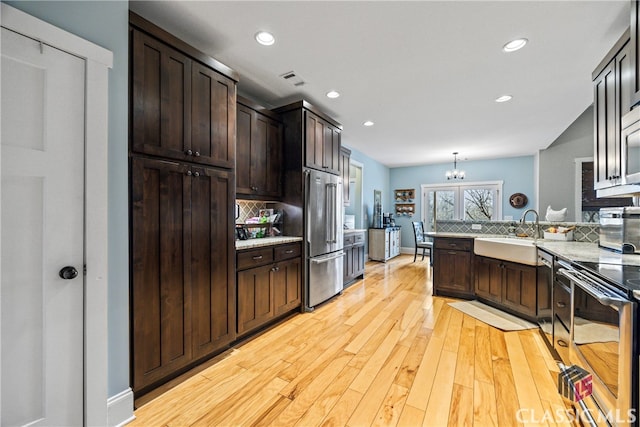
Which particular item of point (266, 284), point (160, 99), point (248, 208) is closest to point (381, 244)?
point (248, 208)

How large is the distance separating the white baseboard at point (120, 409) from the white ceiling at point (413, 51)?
251 centimetres

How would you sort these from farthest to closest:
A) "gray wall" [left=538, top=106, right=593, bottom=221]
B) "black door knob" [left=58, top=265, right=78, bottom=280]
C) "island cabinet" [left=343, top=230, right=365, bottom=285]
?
1. "gray wall" [left=538, top=106, right=593, bottom=221]
2. "island cabinet" [left=343, top=230, right=365, bottom=285]
3. "black door knob" [left=58, top=265, right=78, bottom=280]

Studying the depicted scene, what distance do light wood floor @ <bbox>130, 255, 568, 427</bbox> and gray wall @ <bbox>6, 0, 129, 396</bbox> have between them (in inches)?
17.2

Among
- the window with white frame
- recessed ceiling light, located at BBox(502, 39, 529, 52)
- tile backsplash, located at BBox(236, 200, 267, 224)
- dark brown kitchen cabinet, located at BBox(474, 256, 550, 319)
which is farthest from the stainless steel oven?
the window with white frame

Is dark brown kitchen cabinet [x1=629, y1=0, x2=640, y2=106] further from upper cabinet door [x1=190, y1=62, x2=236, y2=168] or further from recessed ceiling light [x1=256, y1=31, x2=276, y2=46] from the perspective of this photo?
upper cabinet door [x1=190, y1=62, x2=236, y2=168]

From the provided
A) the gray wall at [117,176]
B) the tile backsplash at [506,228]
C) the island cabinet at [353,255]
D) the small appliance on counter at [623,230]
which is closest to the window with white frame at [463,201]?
the tile backsplash at [506,228]

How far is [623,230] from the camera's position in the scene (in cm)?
209

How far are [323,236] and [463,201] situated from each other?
5567mm

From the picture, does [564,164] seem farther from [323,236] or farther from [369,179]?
[323,236]

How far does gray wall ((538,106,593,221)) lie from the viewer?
5.10m

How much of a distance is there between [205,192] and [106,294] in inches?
35.4

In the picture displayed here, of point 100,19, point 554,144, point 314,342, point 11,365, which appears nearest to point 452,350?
point 314,342

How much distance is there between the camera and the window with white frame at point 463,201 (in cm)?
677

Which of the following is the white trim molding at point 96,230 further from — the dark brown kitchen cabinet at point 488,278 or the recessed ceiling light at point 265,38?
the dark brown kitchen cabinet at point 488,278
